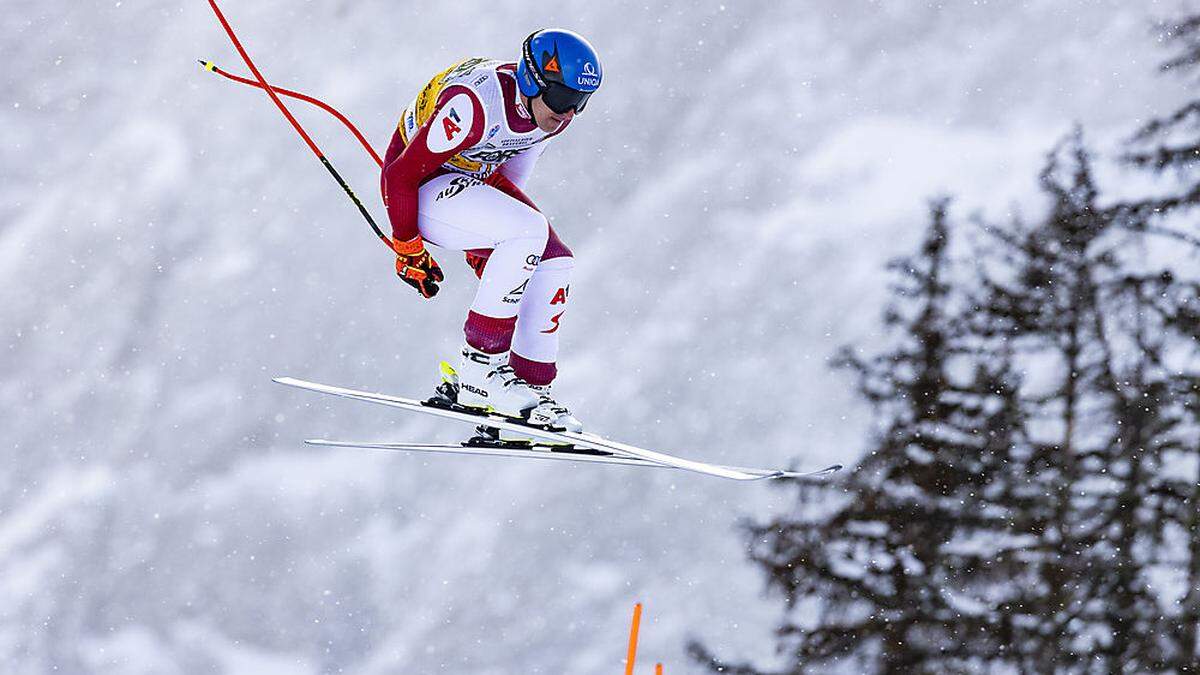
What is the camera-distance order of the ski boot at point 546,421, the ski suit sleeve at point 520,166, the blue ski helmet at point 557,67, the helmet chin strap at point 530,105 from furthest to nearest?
the ski suit sleeve at point 520,166 < the ski boot at point 546,421 < the helmet chin strap at point 530,105 < the blue ski helmet at point 557,67

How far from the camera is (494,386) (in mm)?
6652

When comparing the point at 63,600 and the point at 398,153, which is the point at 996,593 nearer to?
the point at 398,153

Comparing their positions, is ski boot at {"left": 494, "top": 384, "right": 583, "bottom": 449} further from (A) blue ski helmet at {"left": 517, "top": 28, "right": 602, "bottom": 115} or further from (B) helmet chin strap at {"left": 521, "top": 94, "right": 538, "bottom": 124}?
(A) blue ski helmet at {"left": 517, "top": 28, "right": 602, "bottom": 115}

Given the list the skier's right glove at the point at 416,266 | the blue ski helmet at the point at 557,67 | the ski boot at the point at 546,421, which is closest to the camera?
the blue ski helmet at the point at 557,67

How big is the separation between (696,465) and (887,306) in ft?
39.6

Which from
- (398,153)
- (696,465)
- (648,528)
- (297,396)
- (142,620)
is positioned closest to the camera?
(696,465)

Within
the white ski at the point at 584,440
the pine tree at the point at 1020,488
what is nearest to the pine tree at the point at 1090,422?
the pine tree at the point at 1020,488

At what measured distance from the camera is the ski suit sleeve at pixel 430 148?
20.1ft

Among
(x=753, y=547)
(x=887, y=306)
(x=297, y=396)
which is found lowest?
(x=753, y=547)

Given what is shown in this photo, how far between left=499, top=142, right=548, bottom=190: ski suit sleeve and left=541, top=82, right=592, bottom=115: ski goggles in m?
0.66

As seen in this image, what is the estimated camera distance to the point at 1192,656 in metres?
16.1

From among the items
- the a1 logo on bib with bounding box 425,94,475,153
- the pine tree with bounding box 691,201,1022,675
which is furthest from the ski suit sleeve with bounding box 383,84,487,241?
the pine tree with bounding box 691,201,1022,675

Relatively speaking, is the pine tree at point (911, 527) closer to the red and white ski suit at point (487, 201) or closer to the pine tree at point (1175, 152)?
the pine tree at point (1175, 152)

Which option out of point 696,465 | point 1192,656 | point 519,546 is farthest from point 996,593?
point 519,546
